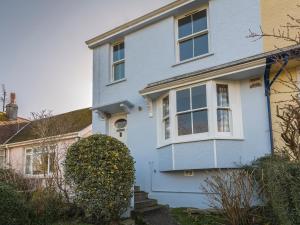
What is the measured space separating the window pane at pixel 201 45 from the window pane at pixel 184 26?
0.52m

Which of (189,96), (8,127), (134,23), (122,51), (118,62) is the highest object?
(134,23)

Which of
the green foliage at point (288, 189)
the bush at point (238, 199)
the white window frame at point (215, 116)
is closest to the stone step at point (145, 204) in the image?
the white window frame at point (215, 116)

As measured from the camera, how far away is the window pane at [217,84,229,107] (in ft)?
32.4

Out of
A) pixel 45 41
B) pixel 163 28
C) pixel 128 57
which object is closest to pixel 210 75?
pixel 163 28

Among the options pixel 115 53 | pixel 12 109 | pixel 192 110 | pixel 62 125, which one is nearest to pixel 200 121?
pixel 192 110

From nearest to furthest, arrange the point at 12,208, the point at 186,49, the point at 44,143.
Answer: the point at 12,208
the point at 186,49
the point at 44,143

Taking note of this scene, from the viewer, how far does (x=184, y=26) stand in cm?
1177

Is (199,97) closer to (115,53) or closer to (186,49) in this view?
(186,49)

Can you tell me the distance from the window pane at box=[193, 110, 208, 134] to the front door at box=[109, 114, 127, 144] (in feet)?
13.2

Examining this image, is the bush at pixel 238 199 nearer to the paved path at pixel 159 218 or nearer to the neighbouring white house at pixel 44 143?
the paved path at pixel 159 218

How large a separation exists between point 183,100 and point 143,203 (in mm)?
3710

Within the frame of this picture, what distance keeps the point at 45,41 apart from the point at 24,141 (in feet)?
22.3

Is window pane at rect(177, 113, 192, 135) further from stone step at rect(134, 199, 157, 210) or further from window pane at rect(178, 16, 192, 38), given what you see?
Result: window pane at rect(178, 16, 192, 38)

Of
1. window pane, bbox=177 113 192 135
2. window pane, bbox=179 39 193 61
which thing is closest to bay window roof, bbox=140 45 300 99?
window pane, bbox=179 39 193 61
